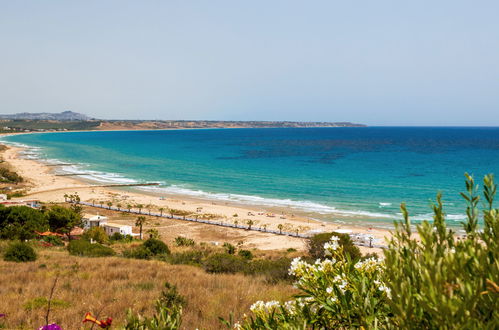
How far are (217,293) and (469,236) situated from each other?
26.4ft

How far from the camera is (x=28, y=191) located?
57281 millimetres

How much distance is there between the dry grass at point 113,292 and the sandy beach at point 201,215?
22.2 m

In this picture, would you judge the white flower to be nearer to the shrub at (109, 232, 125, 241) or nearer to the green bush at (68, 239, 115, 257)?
the green bush at (68, 239, 115, 257)

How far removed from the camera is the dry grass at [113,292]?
7245 millimetres

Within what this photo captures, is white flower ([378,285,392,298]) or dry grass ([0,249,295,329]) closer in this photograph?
white flower ([378,285,392,298])

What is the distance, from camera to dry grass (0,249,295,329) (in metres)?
7.24

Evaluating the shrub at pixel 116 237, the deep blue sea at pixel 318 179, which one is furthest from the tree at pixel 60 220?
the deep blue sea at pixel 318 179

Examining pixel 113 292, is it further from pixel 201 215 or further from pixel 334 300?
pixel 201 215

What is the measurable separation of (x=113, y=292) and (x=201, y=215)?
36.5 metres

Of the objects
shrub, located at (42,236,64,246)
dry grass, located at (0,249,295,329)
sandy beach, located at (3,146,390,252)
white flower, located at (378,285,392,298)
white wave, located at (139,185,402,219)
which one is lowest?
sandy beach, located at (3,146,390,252)

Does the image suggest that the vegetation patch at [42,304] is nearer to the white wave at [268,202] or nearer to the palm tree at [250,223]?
the palm tree at [250,223]

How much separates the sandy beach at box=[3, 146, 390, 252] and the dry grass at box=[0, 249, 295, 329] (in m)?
22.2

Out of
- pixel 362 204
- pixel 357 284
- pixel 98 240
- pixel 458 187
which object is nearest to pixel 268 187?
pixel 362 204

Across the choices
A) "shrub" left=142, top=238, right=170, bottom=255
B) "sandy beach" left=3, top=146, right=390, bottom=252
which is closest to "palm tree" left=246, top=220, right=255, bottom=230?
"sandy beach" left=3, top=146, right=390, bottom=252
